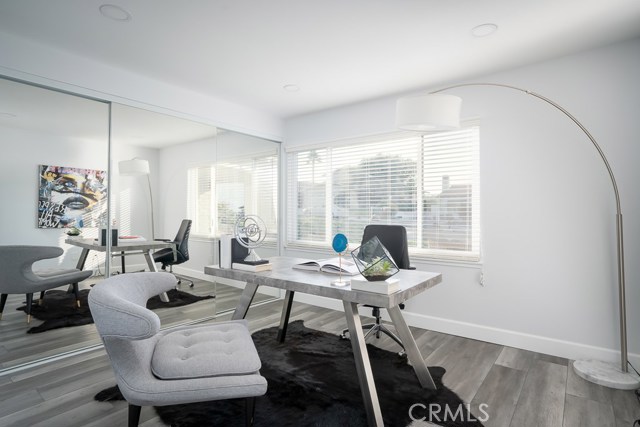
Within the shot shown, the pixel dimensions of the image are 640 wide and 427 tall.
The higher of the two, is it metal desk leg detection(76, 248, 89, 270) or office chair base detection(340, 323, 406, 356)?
metal desk leg detection(76, 248, 89, 270)

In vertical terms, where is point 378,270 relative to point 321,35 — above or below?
below

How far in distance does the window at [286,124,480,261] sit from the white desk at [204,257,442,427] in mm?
1359

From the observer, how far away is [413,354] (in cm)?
240

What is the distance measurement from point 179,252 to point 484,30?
3.42 metres

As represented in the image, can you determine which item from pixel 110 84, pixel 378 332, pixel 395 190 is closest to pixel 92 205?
pixel 110 84

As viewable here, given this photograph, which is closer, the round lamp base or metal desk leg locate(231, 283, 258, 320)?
the round lamp base

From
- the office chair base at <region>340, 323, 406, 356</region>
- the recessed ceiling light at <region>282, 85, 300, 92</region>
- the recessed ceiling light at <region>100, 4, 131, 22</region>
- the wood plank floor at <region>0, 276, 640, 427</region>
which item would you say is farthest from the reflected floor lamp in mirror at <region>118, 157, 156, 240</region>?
the office chair base at <region>340, 323, 406, 356</region>

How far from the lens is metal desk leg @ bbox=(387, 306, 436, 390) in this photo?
237 centimetres

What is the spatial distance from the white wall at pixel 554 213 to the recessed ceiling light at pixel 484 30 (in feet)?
2.78

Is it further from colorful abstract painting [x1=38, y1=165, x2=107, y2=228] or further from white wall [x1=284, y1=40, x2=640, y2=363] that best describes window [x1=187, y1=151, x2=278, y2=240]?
white wall [x1=284, y1=40, x2=640, y2=363]

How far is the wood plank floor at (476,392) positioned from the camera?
2.04m

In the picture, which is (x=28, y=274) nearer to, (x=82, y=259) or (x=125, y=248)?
(x=82, y=259)

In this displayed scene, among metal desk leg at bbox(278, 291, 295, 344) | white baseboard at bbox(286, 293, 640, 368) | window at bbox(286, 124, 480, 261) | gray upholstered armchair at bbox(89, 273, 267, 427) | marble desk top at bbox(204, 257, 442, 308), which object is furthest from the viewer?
window at bbox(286, 124, 480, 261)

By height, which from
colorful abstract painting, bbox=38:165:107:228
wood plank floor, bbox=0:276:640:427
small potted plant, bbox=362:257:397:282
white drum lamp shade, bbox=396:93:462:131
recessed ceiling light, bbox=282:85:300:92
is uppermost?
recessed ceiling light, bbox=282:85:300:92
